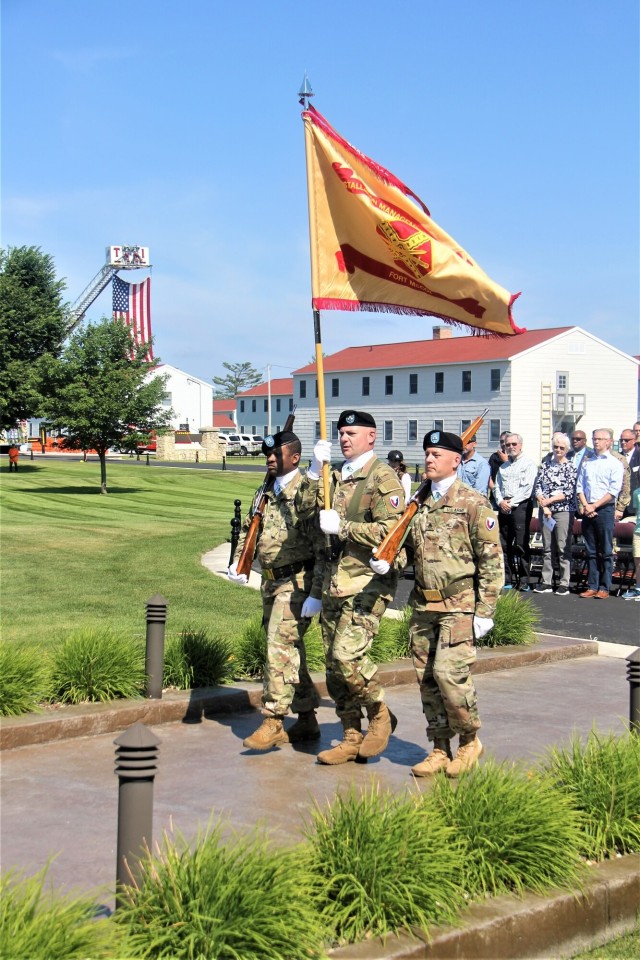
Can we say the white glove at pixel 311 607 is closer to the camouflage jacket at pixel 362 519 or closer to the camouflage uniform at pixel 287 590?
the camouflage uniform at pixel 287 590

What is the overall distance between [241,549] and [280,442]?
81cm

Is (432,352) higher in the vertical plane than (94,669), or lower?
higher

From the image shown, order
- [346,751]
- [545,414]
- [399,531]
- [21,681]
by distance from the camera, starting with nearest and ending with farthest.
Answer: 1. [399,531]
2. [346,751]
3. [21,681]
4. [545,414]

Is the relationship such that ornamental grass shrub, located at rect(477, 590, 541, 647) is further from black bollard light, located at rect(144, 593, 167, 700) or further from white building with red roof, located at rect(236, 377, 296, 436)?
white building with red roof, located at rect(236, 377, 296, 436)

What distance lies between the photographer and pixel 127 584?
15016 mm

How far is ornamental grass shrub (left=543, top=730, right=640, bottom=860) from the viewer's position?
17.6 feet

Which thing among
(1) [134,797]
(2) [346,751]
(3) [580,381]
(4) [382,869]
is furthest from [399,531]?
(3) [580,381]

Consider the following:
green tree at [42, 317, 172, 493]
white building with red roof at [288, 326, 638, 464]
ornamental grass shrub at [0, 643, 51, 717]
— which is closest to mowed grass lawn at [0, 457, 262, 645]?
ornamental grass shrub at [0, 643, 51, 717]

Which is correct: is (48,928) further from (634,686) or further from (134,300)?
(134,300)

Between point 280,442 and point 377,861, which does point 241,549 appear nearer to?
point 280,442

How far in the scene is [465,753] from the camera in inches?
270

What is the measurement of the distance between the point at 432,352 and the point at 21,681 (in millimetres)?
68363

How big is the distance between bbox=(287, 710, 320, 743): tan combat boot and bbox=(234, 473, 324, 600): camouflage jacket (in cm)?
91

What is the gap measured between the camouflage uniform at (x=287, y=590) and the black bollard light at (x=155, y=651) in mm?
988
